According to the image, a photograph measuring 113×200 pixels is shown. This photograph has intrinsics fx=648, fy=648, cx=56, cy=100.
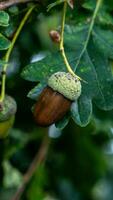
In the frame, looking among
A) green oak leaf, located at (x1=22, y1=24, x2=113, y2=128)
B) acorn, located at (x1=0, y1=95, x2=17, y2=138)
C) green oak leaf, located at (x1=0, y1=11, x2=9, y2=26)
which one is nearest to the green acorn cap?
acorn, located at (x1=0, y1=95, x2=17, y2=138)

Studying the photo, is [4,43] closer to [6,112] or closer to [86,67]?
[6,112]

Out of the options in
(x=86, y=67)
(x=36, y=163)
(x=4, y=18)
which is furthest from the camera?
(x=36, y=163)

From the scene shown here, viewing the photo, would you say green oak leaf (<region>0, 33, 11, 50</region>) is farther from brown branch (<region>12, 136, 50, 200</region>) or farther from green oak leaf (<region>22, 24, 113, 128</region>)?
brown branch (<region>12, 136, 50, 200</region>)

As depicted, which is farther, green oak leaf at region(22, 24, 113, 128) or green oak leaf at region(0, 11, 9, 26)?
green oak leaf at region(22, 24, 113, 128)

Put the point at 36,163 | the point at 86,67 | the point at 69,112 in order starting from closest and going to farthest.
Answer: the point at 69,112
the point at 86,67
the point at 36,163

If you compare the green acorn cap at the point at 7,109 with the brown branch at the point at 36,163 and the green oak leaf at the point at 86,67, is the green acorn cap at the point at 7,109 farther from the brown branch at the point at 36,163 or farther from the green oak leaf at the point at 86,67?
the brown branch at the point at 36,163

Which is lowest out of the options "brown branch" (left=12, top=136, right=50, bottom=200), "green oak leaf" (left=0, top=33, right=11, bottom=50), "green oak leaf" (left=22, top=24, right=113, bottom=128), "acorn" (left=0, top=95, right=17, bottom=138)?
"brown branch" (left=12, top=136, right=50, bottom=200)

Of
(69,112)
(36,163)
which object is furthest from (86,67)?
(36,163)

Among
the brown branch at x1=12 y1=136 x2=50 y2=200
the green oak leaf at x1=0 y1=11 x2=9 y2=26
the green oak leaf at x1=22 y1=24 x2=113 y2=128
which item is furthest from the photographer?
the brown branch at x1=12 y1=136 x2=50 y2=200
